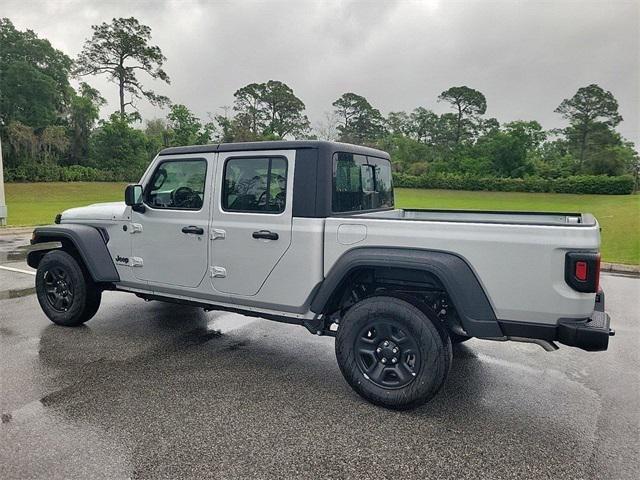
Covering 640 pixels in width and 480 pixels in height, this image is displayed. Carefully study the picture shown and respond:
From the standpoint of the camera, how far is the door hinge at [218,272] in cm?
395

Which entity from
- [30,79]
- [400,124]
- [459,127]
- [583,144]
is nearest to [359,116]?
[400,124]

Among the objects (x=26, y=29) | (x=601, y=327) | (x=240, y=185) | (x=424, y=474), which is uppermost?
(x=26, y=29)

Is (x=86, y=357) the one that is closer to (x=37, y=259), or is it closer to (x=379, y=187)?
(x=37, y=259)

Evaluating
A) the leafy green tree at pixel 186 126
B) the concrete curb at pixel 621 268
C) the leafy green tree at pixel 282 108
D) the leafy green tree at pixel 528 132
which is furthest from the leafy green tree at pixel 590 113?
the concrete curb at pixel 621 268

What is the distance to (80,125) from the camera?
5044cm

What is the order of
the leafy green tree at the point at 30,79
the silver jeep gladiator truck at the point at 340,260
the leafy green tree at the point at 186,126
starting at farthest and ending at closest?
1. the leafy green tree at the point at 186,126
2. the leafy green tree at the point at 30,79
3. the silver jeep gladiator truck at the point at 340,260

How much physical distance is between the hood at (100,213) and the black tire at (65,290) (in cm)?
42

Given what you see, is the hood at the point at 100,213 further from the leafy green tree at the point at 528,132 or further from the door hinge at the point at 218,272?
the leafy green tree at the point at 528,132

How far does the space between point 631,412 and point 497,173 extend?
194ft

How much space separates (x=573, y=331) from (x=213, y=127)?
60836 millimetres

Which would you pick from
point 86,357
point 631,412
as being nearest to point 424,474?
point 631,412

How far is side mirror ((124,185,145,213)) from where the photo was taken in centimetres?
428

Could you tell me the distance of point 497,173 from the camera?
58000 millimetres

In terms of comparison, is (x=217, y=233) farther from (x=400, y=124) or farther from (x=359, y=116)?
(x=400, y=124)
